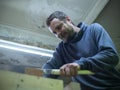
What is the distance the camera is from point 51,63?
5.01ft

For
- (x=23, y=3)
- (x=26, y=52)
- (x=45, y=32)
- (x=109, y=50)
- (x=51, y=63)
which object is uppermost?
(x=109, y=50)

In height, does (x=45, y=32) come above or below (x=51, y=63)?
below

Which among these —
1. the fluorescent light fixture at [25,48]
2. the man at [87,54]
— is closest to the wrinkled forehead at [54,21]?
the man at [87,54]

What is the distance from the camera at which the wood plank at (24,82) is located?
927mm

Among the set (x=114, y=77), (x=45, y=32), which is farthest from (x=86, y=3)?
(x=114, y=77)

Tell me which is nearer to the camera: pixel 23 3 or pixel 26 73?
pixel 26 73

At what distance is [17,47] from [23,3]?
1.88ft

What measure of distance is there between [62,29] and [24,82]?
716mm

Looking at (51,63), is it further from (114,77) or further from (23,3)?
(23,3)

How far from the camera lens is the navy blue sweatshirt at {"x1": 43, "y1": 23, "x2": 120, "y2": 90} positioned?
1136 millimetres

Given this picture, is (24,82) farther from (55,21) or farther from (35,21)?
(35,21)

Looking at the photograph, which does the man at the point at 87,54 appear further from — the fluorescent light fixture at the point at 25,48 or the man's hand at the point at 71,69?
the fluorescent light fixture at the point at 25,48

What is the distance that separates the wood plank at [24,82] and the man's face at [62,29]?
61 cm

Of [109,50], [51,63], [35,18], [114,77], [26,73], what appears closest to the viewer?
[26,73]
